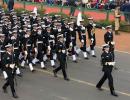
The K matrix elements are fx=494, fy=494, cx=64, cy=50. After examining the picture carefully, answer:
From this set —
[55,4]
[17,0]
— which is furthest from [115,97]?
[17,0]

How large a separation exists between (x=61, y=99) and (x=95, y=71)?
4855 millimetres

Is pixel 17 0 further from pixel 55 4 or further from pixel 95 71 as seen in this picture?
pixel 95 71

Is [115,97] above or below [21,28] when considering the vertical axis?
below

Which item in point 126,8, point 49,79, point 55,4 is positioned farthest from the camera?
point 55,4

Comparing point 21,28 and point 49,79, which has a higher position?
point 21,28

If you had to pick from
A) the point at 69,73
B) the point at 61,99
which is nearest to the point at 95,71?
the point at 69,73

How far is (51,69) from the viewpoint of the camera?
22.5m

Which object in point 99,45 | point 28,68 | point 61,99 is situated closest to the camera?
point 61,99

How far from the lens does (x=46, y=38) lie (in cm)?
2298

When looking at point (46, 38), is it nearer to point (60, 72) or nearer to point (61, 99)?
point (60, 72)

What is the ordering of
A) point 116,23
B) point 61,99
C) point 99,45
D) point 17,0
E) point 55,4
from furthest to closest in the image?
point 17,0
point 55,4
point 116,23
point 99,45
point 61,99

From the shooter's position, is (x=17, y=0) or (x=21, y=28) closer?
(x=21, y=28)

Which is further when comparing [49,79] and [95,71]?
[95,71]

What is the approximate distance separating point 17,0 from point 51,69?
21.0 metres
